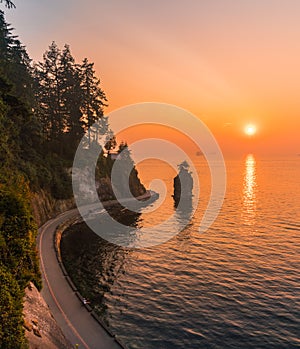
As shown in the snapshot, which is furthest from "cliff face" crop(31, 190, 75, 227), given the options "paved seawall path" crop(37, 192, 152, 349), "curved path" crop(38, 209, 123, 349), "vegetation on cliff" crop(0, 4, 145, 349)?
"curved path" crop(38, 209, 123, 349)

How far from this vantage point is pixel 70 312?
73.6ft

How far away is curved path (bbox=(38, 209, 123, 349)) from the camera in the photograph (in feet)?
62.7

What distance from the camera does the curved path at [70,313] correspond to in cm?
1911

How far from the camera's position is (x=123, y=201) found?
274ft

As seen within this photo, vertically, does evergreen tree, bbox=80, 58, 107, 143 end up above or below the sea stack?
above

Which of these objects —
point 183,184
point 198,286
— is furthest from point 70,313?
point 183,184

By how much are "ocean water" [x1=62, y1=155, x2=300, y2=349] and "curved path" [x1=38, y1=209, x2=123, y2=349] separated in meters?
3.17

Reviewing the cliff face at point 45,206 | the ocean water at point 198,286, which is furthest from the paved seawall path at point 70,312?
the cliff face at point 45,206

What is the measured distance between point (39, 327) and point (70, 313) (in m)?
5.56

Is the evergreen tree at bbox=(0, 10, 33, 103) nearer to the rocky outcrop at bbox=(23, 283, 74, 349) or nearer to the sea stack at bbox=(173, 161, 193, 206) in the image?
the rocky outcrop at bbox=(23, 283, 74, 349)

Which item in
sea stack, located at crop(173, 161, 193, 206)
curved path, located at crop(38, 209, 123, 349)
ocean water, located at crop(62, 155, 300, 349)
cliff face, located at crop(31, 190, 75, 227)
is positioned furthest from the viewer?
sea stack, located at crop(173, 161, 193, 206)

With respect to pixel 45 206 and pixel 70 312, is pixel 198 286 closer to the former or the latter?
pixel 70 312

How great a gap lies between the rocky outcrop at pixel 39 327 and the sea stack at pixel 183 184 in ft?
266

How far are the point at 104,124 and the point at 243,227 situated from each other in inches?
2031
